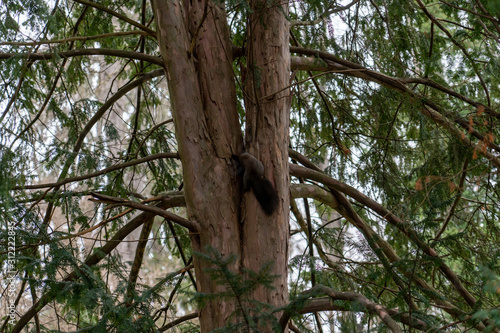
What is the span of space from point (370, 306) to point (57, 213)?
1782 centimetres

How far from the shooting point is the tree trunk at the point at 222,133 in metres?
2.94

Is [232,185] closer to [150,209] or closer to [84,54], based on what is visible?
[150,209]

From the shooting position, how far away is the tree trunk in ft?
9.63

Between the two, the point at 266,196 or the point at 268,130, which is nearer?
the point at 266,196

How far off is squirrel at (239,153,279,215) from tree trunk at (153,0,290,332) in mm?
46

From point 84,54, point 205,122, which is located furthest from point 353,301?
point 84,54

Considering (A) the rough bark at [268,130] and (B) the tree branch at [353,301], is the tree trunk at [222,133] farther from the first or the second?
(B) the tree branch at [353,301]

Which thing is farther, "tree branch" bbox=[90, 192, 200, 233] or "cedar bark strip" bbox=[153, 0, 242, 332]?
"cedar bark strip" bbox=[153, 0, 242, 332]

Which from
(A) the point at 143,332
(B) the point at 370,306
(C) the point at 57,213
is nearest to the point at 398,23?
(B) the point at 370,306

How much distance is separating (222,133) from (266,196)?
Result: 52 centimetres

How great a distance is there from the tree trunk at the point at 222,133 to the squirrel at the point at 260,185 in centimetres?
5

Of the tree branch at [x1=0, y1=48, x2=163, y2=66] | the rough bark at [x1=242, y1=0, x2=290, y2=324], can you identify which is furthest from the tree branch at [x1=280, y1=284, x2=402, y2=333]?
the tree branch at [x1=0, y1=48, x2=163, y2=66]

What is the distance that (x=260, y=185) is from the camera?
295cm

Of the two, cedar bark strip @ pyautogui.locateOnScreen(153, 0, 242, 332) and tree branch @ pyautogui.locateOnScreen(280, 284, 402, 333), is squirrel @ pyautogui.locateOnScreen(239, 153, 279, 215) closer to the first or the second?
cedar bark strip @ pyautogui.locateOnScreen(153, 0, 242, 332)
